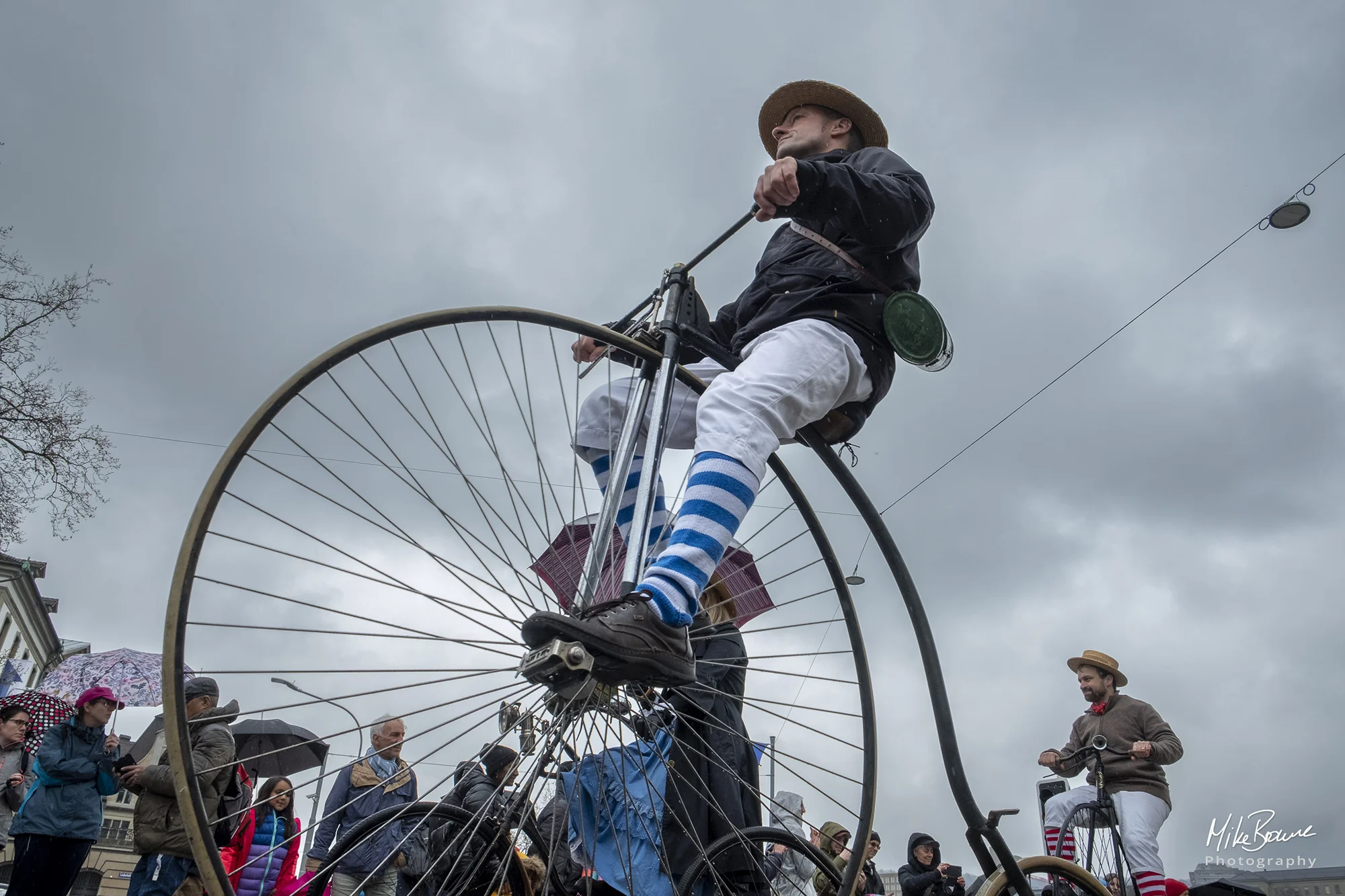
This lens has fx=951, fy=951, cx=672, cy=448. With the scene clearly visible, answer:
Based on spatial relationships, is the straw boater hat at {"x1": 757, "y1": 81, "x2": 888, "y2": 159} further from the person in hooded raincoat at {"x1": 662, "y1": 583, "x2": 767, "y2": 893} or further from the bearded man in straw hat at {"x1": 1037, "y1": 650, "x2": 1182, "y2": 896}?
the bearded man in straw hat at {"x1": 1037, "y1": 650, "x2": 1182, "y2": 896}

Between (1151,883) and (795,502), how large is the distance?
3436 mm

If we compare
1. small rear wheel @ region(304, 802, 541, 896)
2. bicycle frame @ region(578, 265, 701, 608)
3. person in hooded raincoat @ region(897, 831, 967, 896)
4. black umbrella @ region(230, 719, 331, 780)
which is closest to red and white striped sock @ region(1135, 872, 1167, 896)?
person in hooded raincoat @ region(897, 831, 967, 896)

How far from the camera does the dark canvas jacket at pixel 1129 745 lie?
16.3 feet

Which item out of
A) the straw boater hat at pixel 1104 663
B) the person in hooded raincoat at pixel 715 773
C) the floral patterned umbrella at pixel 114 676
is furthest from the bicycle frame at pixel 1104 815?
the floral patterned umbrella at pixel 114 676

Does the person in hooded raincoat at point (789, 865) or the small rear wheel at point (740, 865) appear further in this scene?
the person in hooded raincoat at point (789, 865)

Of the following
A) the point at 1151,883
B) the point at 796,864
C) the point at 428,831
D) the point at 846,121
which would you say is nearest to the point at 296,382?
the point at 846,121

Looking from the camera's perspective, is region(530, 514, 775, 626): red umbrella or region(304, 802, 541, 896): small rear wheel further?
region(304, 802, 541, 896): small rear wheel

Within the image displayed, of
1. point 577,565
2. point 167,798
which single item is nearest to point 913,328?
point 577,565

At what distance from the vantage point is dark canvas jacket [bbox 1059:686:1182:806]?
16.3 feet

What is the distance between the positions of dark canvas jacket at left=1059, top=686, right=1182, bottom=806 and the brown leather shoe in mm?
4003

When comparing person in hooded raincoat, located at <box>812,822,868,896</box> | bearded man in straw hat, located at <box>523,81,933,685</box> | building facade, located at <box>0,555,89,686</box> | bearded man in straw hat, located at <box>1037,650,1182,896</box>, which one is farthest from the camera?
building facade, located at <box>0,555,89,686</box>

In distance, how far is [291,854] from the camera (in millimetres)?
4320

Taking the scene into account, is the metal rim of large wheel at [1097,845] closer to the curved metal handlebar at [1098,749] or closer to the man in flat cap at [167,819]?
the curved metal handlebar at [1098,749]

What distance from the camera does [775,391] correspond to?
2143 mm
